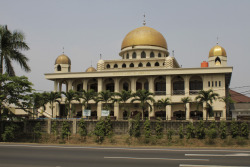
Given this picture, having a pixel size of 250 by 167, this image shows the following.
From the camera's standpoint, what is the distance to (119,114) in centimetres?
4838

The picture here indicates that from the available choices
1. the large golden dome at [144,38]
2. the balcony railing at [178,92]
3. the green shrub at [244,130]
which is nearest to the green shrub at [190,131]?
the green shrub at [244,130]

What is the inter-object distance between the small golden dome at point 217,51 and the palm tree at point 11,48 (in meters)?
29.4

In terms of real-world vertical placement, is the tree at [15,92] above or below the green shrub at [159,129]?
above

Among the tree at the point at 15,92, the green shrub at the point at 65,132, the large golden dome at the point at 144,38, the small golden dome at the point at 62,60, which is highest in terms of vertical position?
the large golden dome at the point at 144,38

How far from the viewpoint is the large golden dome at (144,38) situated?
5347 cm

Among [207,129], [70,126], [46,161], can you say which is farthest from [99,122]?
[46,161]

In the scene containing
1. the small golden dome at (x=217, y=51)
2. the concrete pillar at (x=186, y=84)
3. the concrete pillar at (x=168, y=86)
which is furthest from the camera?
the small golden dome at (x=217, y=51)

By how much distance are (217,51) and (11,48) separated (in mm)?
31421

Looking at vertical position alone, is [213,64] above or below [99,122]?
above

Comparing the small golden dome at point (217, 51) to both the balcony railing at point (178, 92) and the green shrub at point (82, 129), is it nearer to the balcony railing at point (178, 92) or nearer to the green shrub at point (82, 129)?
the balcony railing at point (178, 92)

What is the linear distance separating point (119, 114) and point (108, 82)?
6.13 m

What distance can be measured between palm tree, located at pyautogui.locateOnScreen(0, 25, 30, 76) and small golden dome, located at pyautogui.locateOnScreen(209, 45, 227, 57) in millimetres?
29395

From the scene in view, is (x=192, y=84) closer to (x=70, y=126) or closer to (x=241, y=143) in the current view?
(x=241, y=143)

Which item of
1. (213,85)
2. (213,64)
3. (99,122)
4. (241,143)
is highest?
(213,64)
